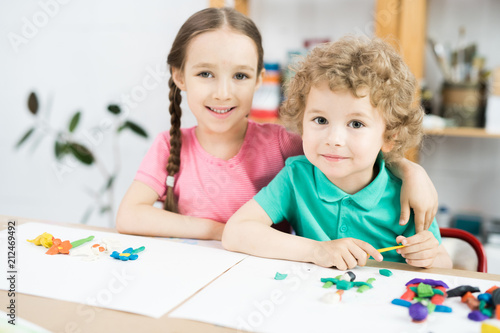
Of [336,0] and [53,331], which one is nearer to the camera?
[53,331]

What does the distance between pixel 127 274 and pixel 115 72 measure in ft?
6.00

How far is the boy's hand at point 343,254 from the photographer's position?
78 centimetres

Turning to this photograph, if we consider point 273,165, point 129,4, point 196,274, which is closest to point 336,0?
point 129,4

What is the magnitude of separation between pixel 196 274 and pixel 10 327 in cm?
27

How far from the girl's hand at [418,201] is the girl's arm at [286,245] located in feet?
0.52

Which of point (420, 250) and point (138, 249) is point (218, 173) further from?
point (420, 250)

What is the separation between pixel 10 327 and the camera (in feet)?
1.82

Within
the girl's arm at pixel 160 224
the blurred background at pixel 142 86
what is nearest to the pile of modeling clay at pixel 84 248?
the girl's arm at pixel 160 224

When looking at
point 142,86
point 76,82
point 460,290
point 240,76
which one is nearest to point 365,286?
point 460,290

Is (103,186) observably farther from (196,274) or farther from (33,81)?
(196,274)

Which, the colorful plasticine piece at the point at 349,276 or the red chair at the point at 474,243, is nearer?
the colorful plasticine piece at the point at 349,276

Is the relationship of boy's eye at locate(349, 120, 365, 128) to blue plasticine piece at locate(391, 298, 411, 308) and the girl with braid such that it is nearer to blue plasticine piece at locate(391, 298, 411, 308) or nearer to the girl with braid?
the girl with braid

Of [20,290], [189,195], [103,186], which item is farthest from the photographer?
[103,186]

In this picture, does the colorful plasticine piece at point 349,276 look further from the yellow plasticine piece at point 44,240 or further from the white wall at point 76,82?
the white wall at point 76,82
